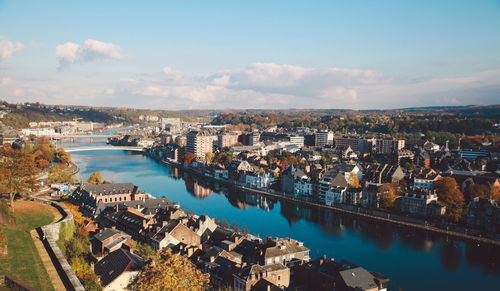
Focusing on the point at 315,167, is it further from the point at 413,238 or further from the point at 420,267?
the point at 420,267

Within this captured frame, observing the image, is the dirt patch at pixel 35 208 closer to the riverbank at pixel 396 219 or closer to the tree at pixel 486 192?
the riverbank at pixel 396 219

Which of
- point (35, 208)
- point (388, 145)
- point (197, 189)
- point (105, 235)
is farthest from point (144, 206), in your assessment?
point (388, 145)

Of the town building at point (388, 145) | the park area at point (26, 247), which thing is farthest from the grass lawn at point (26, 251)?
the town building at point (388, 145)

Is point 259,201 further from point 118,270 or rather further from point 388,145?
point 388,145

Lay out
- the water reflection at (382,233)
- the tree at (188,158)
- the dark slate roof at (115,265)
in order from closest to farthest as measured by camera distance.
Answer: the dark slate roof at (115,265)
the water reflection at (382,233)
the tree at (188,158)

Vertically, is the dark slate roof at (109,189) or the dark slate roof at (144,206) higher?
the dark slate roof at (109,189)
